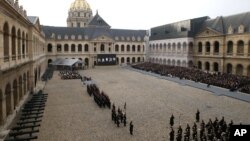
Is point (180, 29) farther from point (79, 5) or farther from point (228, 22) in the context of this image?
point (79, 5)

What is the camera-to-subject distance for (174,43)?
2601 inches

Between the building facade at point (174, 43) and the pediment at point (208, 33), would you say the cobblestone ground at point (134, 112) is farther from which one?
the building facade at point (174, 43)

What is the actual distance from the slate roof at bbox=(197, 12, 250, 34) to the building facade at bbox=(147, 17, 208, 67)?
4.58m

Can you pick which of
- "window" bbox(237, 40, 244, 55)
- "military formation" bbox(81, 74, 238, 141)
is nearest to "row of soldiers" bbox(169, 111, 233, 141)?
"military formation" bbox(81, 74, 238, 141)

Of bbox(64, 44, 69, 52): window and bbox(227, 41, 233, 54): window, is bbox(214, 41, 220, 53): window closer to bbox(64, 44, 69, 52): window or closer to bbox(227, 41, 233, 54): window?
bbox(227, 41, 233, 54): window

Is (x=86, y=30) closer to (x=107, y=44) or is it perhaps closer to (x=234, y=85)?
(x=107, y=44)

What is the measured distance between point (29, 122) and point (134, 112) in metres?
10.1

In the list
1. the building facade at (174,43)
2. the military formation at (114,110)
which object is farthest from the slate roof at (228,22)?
the military formation at (114,110)

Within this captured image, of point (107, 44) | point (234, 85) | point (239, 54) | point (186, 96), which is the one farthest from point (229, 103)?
point (107, 44)

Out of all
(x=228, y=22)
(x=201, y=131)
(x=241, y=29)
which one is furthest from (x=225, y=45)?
(x=201, y=131)

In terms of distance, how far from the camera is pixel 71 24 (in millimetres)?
108375

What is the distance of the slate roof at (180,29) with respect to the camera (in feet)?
196

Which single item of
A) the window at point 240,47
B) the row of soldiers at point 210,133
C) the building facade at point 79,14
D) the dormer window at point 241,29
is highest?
the building facade at point 79,14

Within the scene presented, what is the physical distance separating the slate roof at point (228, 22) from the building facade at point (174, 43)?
4.58m
